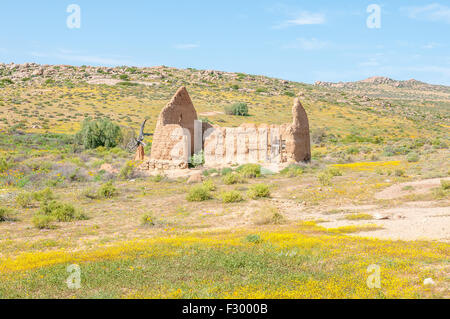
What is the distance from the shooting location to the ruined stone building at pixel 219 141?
2258 centimetres

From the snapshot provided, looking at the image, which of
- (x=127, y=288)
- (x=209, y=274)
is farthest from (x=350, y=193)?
(x=127, y=288)

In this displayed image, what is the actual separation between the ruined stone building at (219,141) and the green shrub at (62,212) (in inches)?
357

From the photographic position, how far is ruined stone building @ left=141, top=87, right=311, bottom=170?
22578 millimetres

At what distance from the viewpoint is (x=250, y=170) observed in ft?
71.2

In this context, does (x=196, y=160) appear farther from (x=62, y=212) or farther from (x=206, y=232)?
(x=206, y=232)

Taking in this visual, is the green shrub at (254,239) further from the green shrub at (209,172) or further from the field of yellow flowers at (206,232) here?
the green shrub at (209,172)

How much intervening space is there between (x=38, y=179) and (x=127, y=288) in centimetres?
1767

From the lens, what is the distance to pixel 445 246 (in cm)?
816

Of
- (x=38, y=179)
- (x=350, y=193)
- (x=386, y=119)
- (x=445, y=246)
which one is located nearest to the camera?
(x=445, y=246)

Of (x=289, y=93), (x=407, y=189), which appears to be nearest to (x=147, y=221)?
(x=407, y=189)

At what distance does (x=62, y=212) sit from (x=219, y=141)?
11866mm

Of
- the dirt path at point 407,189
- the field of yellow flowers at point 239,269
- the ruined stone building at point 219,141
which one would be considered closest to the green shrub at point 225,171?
the ruined stone building at point 219,141

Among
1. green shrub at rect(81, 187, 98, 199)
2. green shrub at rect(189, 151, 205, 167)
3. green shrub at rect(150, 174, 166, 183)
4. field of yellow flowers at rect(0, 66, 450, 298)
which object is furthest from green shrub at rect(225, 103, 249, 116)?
green shrub at rect(81, 187, 98, 199)
